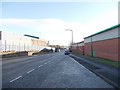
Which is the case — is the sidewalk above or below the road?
above

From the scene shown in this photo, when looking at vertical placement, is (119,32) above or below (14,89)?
above

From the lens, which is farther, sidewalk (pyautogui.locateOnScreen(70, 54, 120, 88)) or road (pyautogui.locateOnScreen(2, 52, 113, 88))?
sidewalk (pyautogui.locateOnScreen(70, 54, 120, 88))

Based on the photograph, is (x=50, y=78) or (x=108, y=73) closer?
(x=50, y=78)

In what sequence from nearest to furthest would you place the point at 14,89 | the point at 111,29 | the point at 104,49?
the point at 14,89, the point at 111,29, the point at 104,49

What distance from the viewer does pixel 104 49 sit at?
38.4 metres

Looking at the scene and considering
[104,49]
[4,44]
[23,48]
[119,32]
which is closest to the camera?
[119,32]

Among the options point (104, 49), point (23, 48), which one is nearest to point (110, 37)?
point (104, 49)

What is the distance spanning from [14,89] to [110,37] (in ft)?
83.4

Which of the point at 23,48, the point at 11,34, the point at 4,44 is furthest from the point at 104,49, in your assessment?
the point at 23,48

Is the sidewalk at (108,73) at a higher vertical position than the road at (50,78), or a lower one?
higher

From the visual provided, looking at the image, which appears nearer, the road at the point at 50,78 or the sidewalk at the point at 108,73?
the road at the point at 50,78

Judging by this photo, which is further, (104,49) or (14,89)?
(104,49)

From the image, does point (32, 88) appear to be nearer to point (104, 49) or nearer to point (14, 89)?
point (14, 89)

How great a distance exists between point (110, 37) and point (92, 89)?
24.2m
